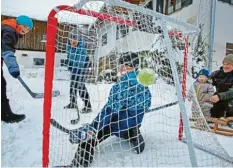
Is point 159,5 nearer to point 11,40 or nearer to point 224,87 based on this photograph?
point 224,87

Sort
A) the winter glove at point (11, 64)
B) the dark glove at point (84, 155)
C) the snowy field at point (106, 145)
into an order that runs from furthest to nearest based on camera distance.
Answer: the winter glove at point (11, 64)
the snowy field at point (106, 145)
the dark glove at point (84, 155)

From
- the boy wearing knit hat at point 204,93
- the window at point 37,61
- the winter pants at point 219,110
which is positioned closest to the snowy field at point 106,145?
the boy wearing knit hat at point 204,93

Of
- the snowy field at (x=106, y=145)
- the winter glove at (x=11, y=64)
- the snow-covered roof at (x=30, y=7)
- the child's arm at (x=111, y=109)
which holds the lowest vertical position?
the snowy field at (x=106, y=145)

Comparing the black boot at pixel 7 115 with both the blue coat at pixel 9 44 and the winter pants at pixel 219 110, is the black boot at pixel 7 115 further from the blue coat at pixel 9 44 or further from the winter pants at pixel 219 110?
the winter pants at pixel 219 110

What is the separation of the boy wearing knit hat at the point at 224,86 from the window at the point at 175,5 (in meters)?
7.02

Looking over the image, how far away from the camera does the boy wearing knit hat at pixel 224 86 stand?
12.1 feet

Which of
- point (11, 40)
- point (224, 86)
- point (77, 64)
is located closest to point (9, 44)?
point (11, 40)

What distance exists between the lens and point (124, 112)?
251 cm

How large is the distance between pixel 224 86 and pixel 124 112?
78.2 inches

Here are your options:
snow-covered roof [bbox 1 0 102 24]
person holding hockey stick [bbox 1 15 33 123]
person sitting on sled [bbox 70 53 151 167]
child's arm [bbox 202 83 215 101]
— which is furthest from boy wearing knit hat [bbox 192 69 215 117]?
snow-covered roof [bbox 1 0 102 24]

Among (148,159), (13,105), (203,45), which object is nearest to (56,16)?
(148,159)

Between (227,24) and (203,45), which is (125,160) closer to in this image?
(203,45)

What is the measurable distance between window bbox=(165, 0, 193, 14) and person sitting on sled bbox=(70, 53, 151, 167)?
8595 mm

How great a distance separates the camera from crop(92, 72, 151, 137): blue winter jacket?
97.1 inches
